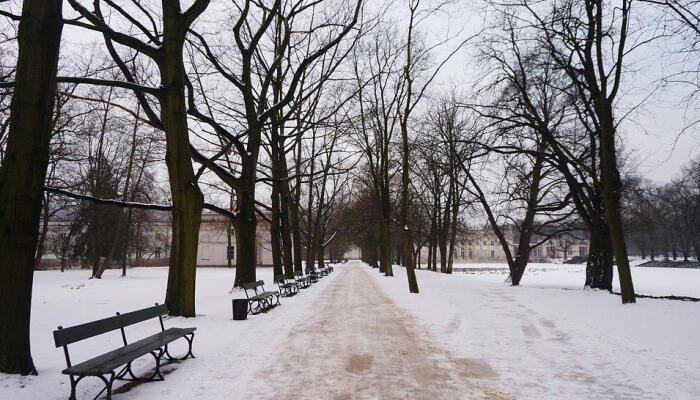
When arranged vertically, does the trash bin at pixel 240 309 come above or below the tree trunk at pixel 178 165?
below

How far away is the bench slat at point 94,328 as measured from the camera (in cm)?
520

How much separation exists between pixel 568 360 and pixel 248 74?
540 inches

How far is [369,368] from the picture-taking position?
6598 mm

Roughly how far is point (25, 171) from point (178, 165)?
5.03 meters

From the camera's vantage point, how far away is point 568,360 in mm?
7055

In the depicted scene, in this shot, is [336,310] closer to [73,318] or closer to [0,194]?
[73,318]

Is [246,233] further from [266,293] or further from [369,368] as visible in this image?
[369,368]

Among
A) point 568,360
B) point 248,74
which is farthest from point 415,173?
point 568,360

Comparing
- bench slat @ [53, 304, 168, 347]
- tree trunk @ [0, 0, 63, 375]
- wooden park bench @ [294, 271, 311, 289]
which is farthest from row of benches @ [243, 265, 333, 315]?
tree trunk @ [0, 0, 63, 375]

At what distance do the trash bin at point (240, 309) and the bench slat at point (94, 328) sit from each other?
10.6 feet

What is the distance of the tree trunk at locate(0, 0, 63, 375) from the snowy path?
306cm

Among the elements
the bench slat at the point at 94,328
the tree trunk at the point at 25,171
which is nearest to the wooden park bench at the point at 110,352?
the bench slat at the point at 94,328

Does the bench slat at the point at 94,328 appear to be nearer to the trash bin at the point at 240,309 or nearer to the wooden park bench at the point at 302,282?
the trash bin at the point at 240,309

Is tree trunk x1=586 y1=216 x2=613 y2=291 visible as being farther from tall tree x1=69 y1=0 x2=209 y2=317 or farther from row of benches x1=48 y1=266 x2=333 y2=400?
row of benches x1=48 y1=266 x2=333 y2=400
